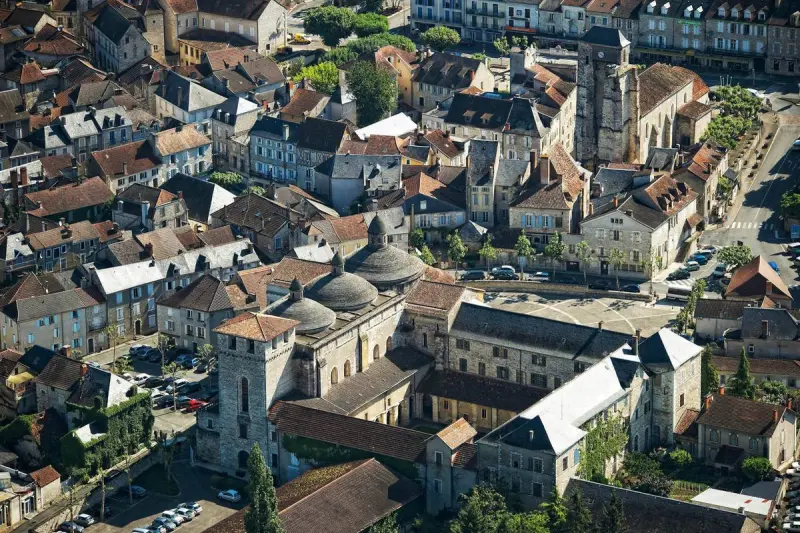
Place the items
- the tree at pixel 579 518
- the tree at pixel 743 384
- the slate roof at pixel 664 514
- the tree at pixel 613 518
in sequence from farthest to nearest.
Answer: the tree at pixel 743 384, the tree at pixel 579 518, the slate roof at pixel 664 514, the tree at pixel 613 518

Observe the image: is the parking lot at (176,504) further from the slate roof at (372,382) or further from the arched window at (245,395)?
the slate roof at (372,382)

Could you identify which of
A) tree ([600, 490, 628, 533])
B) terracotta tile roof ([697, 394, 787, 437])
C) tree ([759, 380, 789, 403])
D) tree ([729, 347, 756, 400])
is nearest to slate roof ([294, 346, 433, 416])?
terracotta tile roof ([697, 394, 787, 437])

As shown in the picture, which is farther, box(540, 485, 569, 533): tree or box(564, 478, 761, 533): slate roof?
box(540, 485, 569, 533): tree

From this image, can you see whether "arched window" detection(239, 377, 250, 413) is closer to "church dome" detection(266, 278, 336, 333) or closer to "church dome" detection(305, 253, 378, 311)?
"church dome" detection(266, 278, 336, 333)

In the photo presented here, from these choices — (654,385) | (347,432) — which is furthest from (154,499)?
(654,385)

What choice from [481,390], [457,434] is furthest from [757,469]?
[481,390]

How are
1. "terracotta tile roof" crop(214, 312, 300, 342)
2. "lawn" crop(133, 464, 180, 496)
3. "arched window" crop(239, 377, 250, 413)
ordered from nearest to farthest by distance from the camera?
"terracotta tile roof" crop(214, 312, 300, 342), "lawn" crop(133, 464, 180, 496), "arched window" crop(239, 377, 250, 413)

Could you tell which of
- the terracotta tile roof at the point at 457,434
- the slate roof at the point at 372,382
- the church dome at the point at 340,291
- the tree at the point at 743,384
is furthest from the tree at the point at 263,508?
the tree at the point at 743,384
